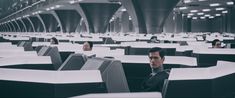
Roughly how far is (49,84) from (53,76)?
15 cm

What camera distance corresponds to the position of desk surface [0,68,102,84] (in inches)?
131

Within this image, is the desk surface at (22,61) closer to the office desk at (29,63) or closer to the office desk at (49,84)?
the office desk at (29,63)

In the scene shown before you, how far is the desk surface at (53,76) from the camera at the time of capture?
3.32 metres

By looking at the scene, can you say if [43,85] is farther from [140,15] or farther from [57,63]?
[140,15]

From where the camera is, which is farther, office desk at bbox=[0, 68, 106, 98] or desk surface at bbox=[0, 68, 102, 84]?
desk surface at bbox=[0, 68, 102, 84]

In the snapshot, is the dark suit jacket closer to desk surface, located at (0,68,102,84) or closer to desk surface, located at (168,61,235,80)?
desk surface, located at (168,61,235,80)

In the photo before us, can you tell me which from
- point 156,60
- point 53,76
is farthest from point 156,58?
point 53,76

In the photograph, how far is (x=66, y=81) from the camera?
3.29 meters

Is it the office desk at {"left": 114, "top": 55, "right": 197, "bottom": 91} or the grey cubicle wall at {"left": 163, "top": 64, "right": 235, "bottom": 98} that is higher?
the grey cubicle wall at {"left": 163, "top": 64, "right": 235, "bottom": 98}

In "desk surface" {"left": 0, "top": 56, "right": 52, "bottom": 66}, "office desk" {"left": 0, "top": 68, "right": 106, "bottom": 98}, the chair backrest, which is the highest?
"office desk" {"left": 0, "top": 68, "right": 106, "bottom": 98}

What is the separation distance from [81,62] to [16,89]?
2487 mm

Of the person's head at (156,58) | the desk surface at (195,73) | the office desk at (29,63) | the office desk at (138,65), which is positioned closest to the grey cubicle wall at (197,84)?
the desk surface at (195,73)

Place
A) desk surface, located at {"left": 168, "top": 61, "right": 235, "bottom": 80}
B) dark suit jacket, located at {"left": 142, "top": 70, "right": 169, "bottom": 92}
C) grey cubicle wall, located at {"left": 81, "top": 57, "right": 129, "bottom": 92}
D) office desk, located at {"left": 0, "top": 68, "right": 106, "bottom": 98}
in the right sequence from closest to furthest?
office desk, located at {"left": 0, "top": 68, "right": 106, "bottom": 98} → desk surface, located at {"left": 168, "top": 61, "right": 235, "bottom": 80} → grey cubicle wall, located at {"left": 81, "top": 57, "right": 129, "bottom": 92} → dark suit jacket, located at {"left": 142, "top": 70, "right": 169, "bottom": 92}

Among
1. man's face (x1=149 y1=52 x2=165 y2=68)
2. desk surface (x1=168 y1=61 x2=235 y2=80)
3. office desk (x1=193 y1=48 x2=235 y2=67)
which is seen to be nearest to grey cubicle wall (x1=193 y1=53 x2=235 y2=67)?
office desk (x1=193 y1=48 x2=235 y2=67)
